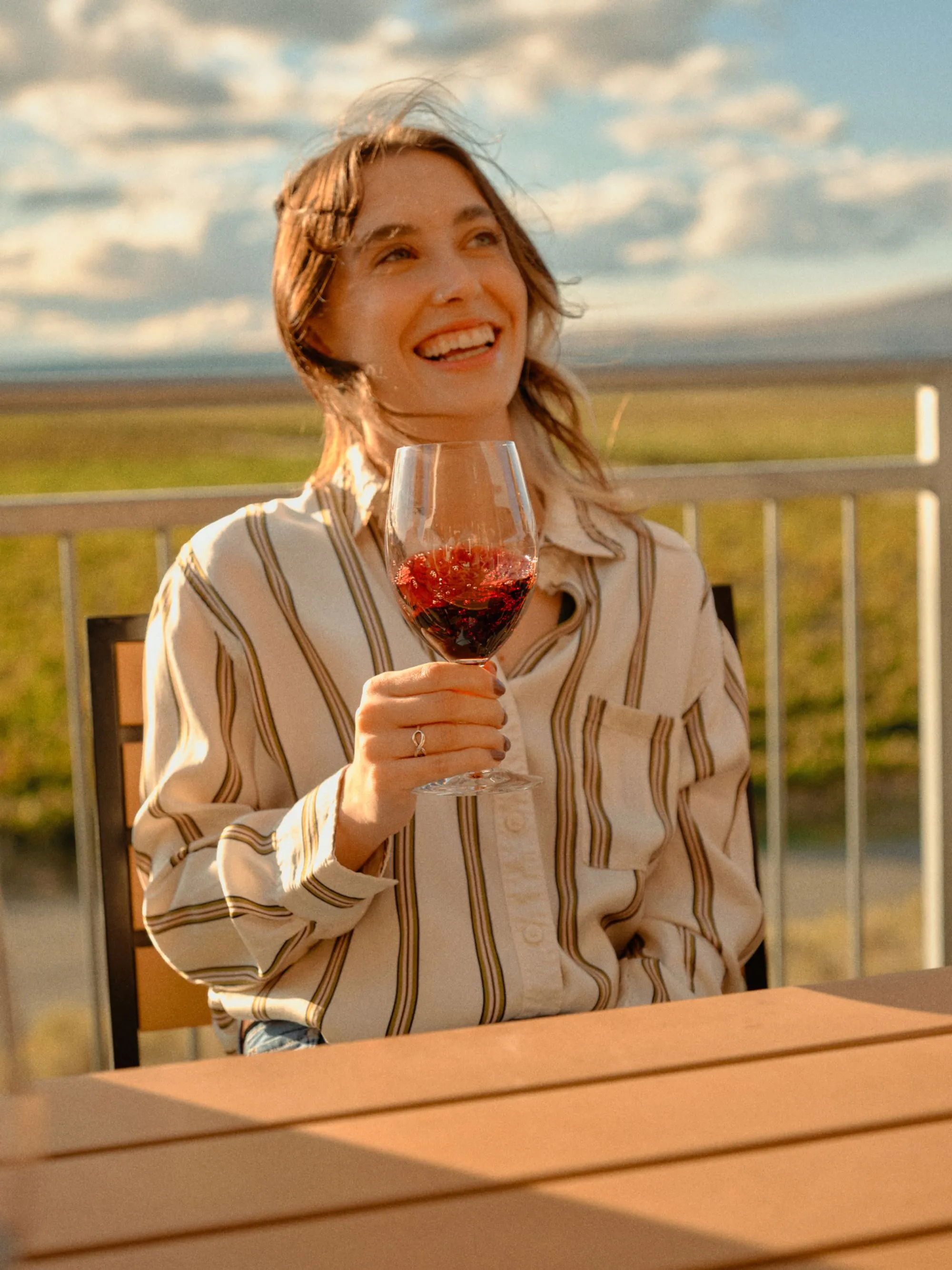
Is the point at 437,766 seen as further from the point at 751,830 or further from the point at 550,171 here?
the point at 550,171

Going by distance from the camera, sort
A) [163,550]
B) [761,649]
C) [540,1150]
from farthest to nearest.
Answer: [761,649] < [163,550] < [540,1150]

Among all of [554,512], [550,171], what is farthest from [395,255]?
[550,171]

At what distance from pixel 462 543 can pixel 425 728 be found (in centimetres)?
15

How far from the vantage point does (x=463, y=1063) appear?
847mm

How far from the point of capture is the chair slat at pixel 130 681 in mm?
1589

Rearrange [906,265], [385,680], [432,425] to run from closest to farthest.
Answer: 1. [385,680]
2. [432,425]
3. [906,265]

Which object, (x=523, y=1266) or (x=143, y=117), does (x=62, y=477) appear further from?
(x=523, y=1266)

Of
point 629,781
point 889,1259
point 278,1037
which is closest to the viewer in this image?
point 889,1259

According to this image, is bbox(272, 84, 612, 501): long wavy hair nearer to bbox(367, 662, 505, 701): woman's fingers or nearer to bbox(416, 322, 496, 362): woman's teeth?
bbox(416, 322, 496, 362): woman's teeth

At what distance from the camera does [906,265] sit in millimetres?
27672

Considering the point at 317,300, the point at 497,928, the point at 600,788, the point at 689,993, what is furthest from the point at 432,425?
the point at 689,993

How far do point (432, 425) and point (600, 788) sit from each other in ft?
1.56

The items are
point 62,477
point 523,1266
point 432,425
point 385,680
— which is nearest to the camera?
point 523,1266

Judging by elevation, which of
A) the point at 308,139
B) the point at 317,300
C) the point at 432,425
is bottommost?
the point at 432,425
